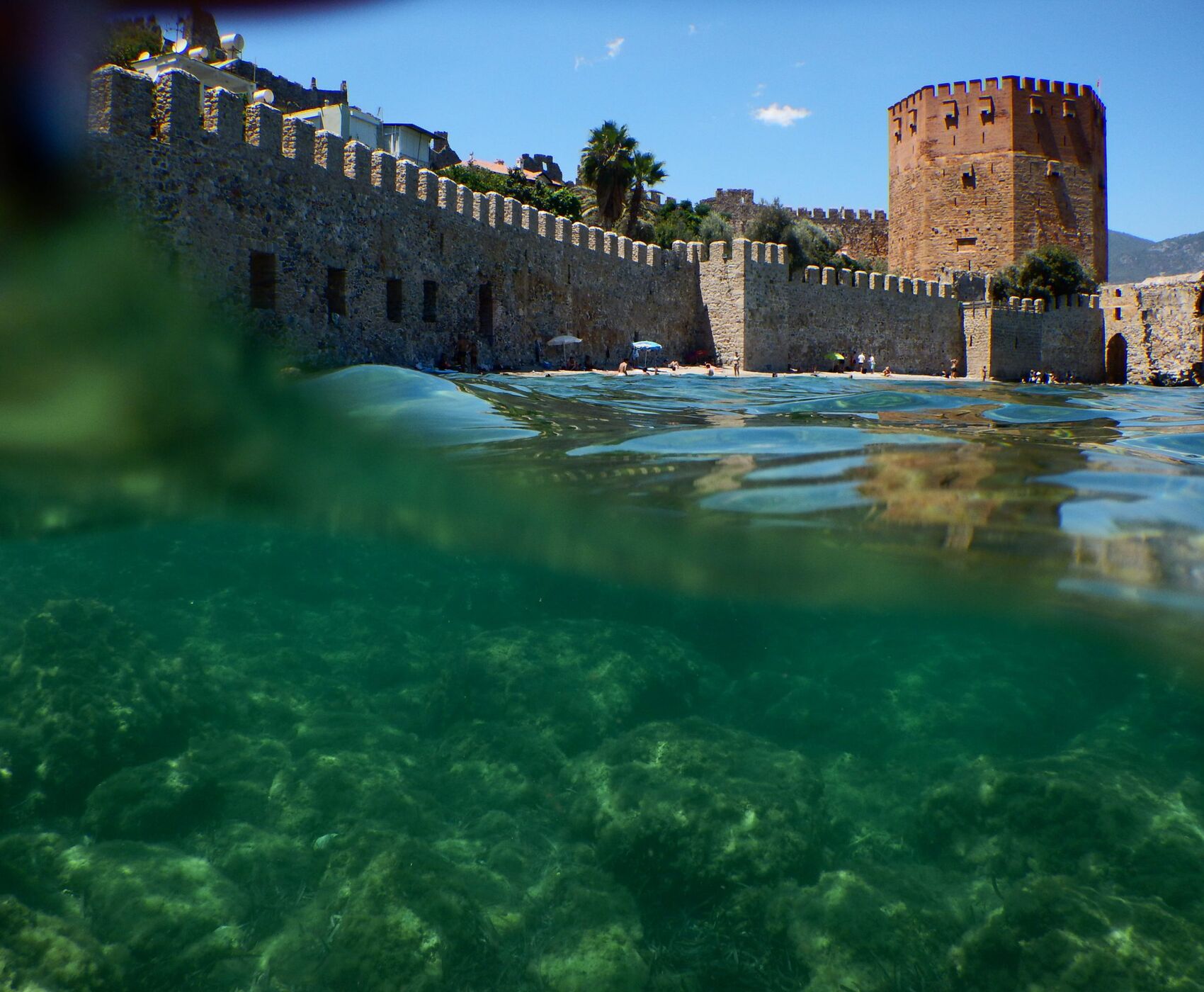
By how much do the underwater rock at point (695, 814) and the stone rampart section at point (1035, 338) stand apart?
36.2 m

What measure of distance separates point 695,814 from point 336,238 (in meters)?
15.0

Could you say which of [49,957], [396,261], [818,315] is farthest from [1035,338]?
[49,957]

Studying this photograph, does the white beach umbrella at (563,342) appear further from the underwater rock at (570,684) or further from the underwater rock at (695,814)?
the underwater rock at (695,814)

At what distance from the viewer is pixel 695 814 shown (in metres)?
4.16

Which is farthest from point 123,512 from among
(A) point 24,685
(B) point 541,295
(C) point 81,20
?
(B) point 541,295

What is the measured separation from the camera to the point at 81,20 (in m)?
5.68

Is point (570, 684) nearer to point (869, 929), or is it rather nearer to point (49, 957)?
point (869, 929)

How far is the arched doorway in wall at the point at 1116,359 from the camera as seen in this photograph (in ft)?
138

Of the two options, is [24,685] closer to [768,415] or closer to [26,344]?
[26,344]

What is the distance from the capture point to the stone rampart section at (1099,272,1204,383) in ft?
131

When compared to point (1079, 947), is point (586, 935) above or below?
below

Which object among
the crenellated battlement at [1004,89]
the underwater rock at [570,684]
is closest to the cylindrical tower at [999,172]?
the crenellated battlement at [1004,89]

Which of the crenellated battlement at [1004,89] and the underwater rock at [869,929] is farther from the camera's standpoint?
the crenellated battlement at [1004,89]

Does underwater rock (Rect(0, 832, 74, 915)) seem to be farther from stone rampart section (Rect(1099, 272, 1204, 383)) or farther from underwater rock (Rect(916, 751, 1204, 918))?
stone rampart section (Rect(1099, 272, 1204, 383))
